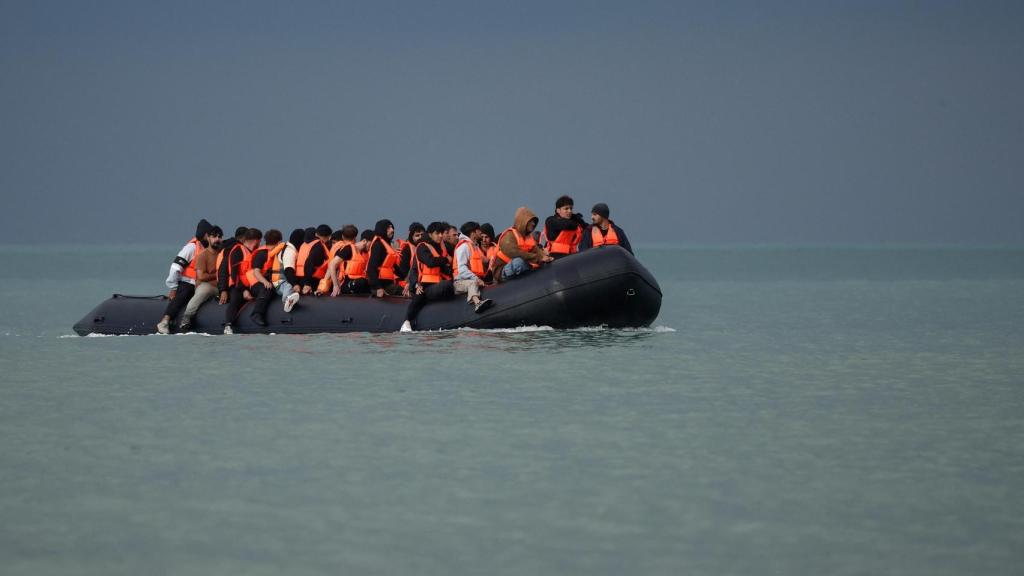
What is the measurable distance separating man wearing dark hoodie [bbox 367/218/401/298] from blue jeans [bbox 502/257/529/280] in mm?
1883

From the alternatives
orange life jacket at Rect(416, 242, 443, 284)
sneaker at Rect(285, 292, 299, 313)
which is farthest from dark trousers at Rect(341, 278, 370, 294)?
orange life jacket at Rect(416, 242, 443, 284)

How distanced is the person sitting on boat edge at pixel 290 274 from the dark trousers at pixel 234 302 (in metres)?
0.57

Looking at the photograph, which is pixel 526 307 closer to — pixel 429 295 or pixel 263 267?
pixel 429 295

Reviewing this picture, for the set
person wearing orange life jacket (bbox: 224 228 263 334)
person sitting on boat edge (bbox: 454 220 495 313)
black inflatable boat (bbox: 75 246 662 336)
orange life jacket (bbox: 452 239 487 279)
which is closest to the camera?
black inflatable boat (bbox: 75 246 662 336)

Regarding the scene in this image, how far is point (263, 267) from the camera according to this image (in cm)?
1978

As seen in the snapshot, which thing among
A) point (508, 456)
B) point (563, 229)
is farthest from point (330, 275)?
point (508, 456)

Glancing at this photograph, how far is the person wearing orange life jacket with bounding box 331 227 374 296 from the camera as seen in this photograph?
806 inches

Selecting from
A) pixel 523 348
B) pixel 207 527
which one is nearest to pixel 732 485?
pixel 207 527

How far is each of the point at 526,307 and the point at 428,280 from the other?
5.25 ft

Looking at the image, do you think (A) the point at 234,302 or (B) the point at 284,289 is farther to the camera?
(B) the point at 284,289

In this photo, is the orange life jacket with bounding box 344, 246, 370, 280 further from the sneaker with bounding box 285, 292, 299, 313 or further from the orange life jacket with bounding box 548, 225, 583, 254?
the orange life jacket with bounding box 548, 225, 583, 254

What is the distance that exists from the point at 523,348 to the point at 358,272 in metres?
3.80

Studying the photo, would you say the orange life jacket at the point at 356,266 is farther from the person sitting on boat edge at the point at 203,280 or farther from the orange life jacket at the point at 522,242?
the orange life jacket at the point at 522,242

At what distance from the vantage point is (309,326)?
19.8 m
